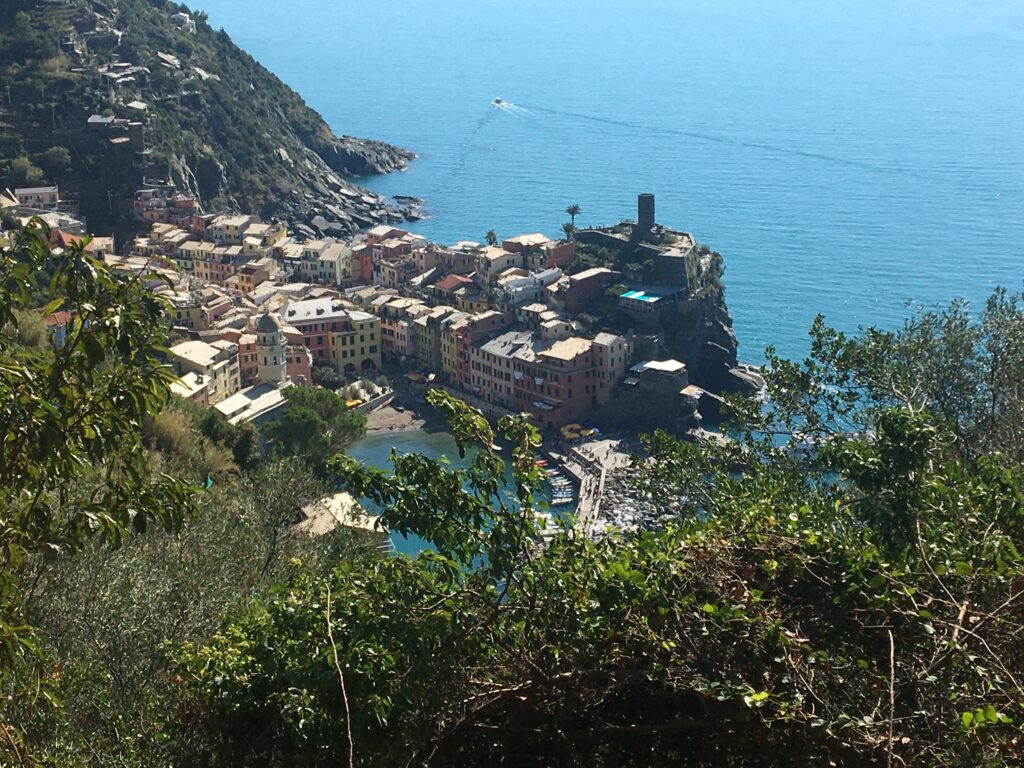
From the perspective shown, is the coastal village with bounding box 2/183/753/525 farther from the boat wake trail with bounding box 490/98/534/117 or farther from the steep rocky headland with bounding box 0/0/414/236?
the boat wake trail with bounding box 490/98/534/117

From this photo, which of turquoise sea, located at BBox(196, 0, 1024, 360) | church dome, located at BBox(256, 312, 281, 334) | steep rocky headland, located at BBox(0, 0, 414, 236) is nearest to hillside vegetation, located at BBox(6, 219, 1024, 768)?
church dome, located at BBox(256, 312, 281, 334)

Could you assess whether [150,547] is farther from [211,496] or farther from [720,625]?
[720,625]

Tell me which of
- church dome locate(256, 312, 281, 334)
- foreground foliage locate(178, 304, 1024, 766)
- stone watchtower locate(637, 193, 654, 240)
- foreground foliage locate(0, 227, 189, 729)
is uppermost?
foreground foliage locate(0, 227, 189, 729)

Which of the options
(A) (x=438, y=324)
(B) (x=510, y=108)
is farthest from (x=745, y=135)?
(A) (x=438, y=324)

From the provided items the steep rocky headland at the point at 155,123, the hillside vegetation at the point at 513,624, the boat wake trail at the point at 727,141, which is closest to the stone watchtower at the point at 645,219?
the steep rocky headland at the point at 155,123

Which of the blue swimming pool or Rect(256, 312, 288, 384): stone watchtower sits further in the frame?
the blue swimming pool

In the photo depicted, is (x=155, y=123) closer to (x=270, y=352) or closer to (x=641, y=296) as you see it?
(x=270, y=352)
